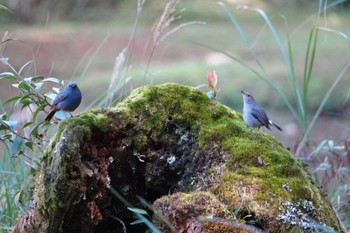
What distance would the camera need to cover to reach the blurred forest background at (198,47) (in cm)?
907

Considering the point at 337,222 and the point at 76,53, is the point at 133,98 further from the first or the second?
the point at 76,53

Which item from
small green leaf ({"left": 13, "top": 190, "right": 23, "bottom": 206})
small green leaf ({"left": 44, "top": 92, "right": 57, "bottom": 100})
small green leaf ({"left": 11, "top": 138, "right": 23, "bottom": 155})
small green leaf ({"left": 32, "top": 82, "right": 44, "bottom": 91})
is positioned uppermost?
small green leaf ({"left": 32, "top": 82, "right": 44, "bottom": 91})

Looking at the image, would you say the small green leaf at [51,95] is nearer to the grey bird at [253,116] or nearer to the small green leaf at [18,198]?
the small green leaf at [18,198]

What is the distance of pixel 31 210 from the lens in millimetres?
2619

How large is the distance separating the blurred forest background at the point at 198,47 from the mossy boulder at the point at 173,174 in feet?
A: 16.9

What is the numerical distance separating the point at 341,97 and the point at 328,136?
0.77 metres

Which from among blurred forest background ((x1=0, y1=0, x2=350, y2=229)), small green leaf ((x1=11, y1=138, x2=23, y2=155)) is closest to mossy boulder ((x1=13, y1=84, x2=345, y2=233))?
small green leaf ((x1=11, y1=138, x2=23, y2=155))

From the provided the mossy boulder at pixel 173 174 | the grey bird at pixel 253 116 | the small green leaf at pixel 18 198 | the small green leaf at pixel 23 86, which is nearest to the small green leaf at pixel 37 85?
the small green leaf at pixel 23 86

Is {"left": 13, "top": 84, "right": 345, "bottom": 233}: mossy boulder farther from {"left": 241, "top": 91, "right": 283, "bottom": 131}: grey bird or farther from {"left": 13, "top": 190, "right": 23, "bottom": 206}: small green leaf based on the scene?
{"left": 13, "top": 190, "right": 23, "bottom": 206}: small green leaf

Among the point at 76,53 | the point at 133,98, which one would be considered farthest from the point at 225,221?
the point at 76,53

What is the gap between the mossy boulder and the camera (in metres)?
2.37

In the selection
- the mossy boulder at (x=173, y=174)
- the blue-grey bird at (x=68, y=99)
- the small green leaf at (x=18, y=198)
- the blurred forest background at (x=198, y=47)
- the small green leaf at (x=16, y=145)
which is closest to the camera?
the mossy boulder at (x=173, y=174)

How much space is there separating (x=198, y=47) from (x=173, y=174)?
10183 millimetres

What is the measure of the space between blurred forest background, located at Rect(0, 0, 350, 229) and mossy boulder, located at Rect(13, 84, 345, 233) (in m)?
5.15
